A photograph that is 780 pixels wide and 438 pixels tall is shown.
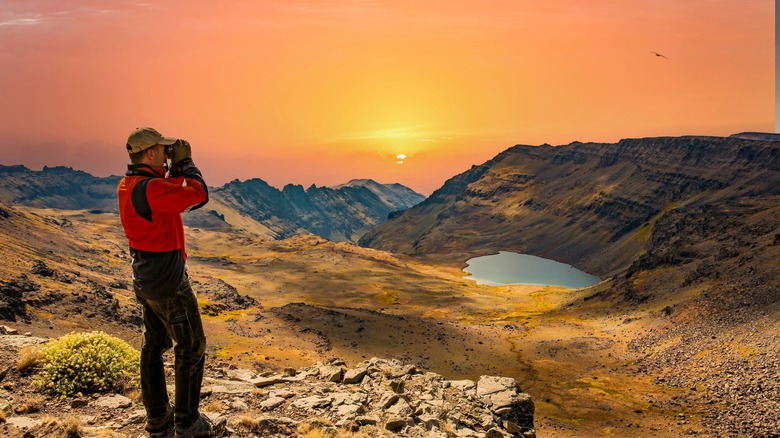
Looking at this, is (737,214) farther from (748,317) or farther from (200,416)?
(200,416)

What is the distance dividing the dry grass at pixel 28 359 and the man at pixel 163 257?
17.2 feet

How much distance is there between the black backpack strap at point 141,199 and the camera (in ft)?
24.2

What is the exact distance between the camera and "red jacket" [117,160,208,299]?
24.2 feet

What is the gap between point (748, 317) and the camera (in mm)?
48438

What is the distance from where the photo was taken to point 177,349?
806 cm

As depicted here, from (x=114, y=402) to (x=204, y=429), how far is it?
3503 millimetres

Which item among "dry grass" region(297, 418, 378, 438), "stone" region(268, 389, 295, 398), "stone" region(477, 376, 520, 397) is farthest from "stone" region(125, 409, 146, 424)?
"stone" region(477, 376, 520, 397)

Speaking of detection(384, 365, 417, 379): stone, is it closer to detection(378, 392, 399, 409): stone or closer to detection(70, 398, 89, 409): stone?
detection(378, 392, 399, 409): stone

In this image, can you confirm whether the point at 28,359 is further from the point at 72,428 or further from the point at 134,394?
the point at 72,428

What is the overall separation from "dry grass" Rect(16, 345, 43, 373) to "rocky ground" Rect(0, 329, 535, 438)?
0.53 ft

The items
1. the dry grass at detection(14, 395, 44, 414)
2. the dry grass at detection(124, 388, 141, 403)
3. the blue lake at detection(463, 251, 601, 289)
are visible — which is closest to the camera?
the dry grass at detection(14, 395, 44, 414)

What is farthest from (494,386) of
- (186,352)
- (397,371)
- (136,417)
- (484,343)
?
(484,343)

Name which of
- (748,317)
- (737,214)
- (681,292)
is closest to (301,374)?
(748,317)

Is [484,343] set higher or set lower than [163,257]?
lower
